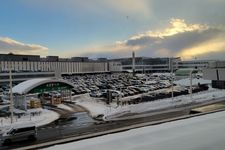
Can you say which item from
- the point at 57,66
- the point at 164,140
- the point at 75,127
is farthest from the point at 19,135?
the point at 57,66

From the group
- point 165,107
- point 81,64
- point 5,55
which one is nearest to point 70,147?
point 165,107

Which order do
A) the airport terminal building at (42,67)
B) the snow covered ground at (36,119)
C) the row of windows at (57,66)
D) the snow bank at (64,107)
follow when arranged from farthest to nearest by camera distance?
the row of windows at (57,66)
the airport terminal building at (42,67)
the snow bank at (64,107)
the snow covered ground at (36,119)

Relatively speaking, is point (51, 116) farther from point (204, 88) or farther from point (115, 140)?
point (204, 88)

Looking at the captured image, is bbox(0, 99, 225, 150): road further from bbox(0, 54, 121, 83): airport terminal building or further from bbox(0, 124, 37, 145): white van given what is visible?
bbox(0, 54, 121, 83): airport terminal building

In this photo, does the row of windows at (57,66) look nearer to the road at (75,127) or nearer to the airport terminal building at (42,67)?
the airport terminal building at (42,67)

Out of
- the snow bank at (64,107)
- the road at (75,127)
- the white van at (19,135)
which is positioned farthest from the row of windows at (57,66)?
the white van at (19,135)

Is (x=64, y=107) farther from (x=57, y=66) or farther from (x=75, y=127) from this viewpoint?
(x=57, y=66)

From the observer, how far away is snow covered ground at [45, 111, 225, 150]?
135 inches

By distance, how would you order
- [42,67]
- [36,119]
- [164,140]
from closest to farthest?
[164,140] < [36,119] < [42,67]

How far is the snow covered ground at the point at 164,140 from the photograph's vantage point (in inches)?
135

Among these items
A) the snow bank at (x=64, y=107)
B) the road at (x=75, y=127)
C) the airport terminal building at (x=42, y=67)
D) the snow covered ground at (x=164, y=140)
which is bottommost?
the road at (x=75, y=127)

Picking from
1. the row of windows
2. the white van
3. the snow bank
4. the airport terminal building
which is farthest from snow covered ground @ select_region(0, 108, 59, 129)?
the row of windows

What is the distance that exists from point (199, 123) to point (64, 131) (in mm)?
11521

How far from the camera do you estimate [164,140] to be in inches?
143
